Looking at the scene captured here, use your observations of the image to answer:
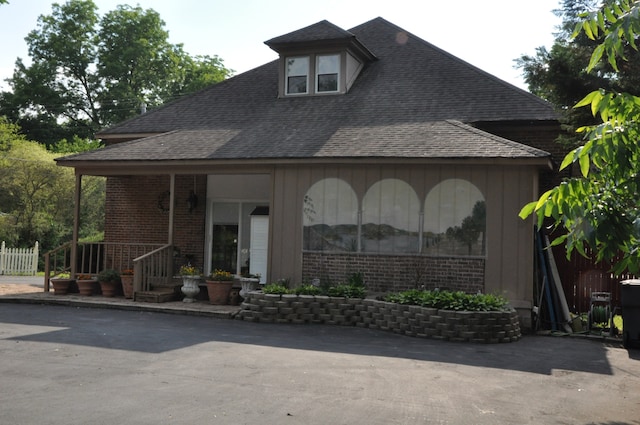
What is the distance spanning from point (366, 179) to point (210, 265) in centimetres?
583

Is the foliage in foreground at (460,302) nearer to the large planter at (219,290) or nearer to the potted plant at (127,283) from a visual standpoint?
the large planter at (219,290)

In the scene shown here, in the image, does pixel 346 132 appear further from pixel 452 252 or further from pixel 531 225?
pixel 531 225

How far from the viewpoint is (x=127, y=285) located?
47.2 ft

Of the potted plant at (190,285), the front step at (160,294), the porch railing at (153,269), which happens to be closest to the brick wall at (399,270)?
the potted plant at (190,285)

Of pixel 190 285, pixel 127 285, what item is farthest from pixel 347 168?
pixel 127 285

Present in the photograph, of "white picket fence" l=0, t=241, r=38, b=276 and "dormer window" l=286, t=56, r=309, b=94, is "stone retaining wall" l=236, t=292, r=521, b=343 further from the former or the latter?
"white picket fence" l=0, t=241, r=38, b=276

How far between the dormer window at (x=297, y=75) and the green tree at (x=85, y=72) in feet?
103

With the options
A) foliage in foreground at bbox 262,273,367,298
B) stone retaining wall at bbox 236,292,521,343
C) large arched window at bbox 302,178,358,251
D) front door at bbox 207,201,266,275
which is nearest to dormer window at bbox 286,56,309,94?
front door at bbox 207,201,266,275

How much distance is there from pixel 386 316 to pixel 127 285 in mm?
6476

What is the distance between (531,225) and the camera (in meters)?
11.9

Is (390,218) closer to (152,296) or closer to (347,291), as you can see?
(347,291)

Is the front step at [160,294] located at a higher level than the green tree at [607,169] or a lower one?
lower

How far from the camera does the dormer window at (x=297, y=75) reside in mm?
17922

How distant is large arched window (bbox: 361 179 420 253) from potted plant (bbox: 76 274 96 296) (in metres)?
6.79
